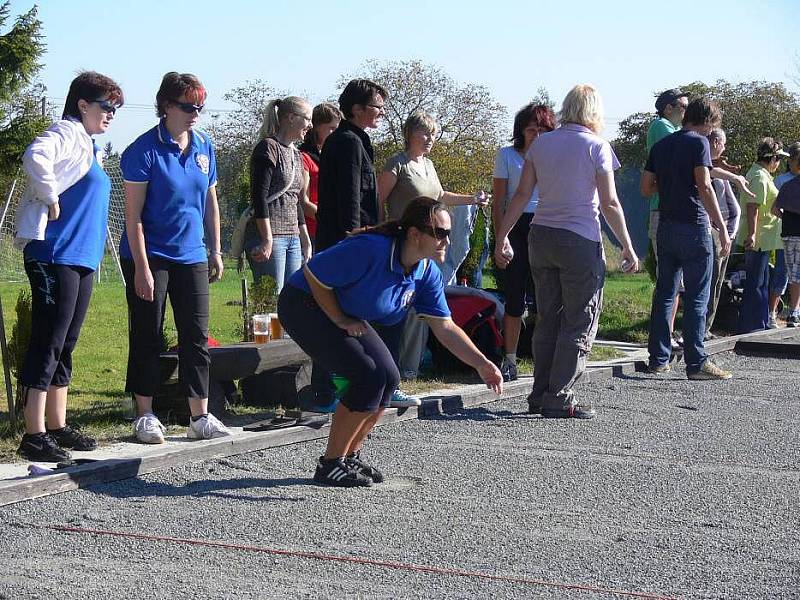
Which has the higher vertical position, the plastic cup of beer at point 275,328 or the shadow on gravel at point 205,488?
the plastic cup of beer at point 275,328

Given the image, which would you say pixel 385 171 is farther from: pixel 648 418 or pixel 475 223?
pixel 475 223

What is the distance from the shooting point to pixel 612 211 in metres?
7.75

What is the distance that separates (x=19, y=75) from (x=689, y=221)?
31.1 meters

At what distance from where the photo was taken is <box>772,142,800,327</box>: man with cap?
509 inches

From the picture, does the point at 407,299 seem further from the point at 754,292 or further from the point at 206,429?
the point at 754,292

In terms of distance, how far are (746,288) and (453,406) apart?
20.0 ft

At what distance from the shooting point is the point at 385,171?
816cm

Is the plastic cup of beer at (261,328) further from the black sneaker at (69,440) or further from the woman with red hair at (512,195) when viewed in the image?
the black sneaker at (69,440)

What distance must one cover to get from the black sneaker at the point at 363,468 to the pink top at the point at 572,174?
252 centimetres

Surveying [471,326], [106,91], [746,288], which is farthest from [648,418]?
[746,288]

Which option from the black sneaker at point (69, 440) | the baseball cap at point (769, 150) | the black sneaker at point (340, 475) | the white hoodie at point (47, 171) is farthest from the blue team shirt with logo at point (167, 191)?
the baseball cap at point (769, 150)

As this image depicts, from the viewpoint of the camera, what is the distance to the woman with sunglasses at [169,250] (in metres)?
6.45

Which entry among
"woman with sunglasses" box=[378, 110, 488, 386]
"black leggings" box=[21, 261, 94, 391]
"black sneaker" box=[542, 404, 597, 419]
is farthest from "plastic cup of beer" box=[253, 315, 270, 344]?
"black leggings" box=[21, 261, 94, 391]

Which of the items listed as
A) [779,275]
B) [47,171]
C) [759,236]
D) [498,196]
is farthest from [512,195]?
[779,275]
